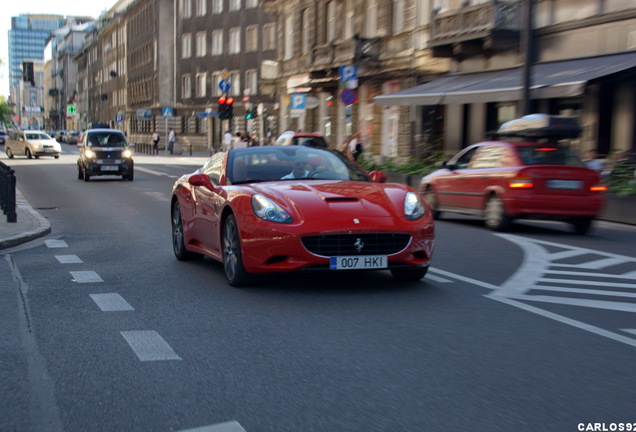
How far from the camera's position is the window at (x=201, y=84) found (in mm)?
83625

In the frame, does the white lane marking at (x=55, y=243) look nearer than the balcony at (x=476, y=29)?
Yes

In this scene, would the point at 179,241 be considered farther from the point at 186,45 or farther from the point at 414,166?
the point at 186,45

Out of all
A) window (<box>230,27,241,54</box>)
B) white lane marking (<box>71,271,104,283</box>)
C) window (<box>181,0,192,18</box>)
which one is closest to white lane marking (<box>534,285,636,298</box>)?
white lane marking (<box>71,271,104,283</box>)

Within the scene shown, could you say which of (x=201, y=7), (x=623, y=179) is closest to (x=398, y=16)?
(x=623, y=179)

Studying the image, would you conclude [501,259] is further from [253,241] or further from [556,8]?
[556,8]

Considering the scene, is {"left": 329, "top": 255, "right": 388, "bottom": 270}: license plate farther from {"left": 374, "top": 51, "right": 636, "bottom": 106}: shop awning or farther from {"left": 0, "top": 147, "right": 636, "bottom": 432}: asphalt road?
{"left": 374, "top": 51, "right": 636, "bottom": 106}: shop awning

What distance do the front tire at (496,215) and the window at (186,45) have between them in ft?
238

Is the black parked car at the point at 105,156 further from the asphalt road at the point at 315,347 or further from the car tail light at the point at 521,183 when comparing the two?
the asphalt road at the point at 315,347

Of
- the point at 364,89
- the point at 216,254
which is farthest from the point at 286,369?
the point at 364,89

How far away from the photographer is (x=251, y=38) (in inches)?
3063

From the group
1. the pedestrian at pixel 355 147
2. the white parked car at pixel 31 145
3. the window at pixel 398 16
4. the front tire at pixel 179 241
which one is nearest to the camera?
the front tire at pixel 179 241

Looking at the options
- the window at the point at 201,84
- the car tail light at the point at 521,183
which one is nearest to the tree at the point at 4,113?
the window at the point at 201,84

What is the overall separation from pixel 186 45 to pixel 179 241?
7781 centimetres

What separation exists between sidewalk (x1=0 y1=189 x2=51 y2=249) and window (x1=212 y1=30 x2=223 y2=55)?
214 feet
